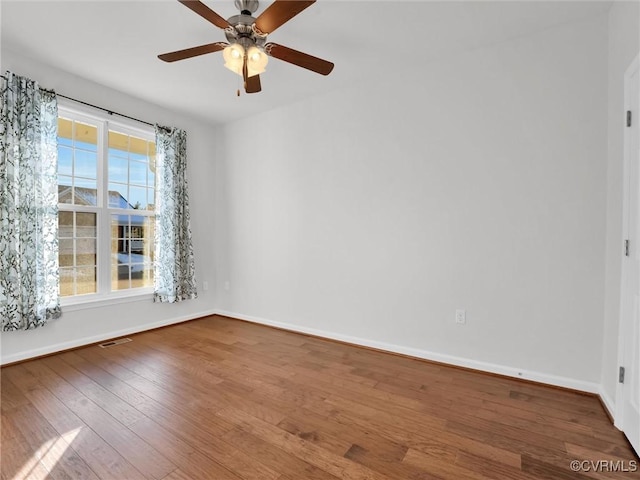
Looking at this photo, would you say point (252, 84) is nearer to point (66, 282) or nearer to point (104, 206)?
point (104, 206)

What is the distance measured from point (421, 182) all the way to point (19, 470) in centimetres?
326

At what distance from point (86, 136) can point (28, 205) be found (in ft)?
3.28

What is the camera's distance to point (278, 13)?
1.75 meters

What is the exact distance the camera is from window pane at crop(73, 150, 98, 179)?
3.25 metres

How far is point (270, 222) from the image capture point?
3957 mm

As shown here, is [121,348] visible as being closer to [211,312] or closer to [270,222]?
[211,312]

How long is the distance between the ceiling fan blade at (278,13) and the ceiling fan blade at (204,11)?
22 centimetres

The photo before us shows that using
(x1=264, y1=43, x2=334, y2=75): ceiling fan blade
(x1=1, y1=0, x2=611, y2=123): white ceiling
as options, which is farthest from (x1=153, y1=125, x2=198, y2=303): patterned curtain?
(x1=264, y1=43, x2=334, y2=75): ceiling fan blade

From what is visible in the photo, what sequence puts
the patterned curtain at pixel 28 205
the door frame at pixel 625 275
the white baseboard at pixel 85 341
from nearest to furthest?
1. the door frame at pixel 625 275
2. the patterned curtain at pixel 28 205
3. the white baseboard at pixel 85 341

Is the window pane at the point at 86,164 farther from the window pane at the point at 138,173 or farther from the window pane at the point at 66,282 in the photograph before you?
the window pane at the point at 66,282

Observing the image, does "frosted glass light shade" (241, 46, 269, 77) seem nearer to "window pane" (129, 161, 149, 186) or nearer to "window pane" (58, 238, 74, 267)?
"window pane" (129, 161, 149, 186)

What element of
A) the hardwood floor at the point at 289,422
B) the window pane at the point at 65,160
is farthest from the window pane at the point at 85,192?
the hardwood floor at the point at 289,422

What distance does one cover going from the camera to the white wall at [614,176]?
190 cm

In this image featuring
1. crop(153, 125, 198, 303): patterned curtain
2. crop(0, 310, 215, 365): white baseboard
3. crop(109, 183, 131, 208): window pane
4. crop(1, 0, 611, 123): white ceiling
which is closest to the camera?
crop(1, 0, 611, 123): white ceiling
